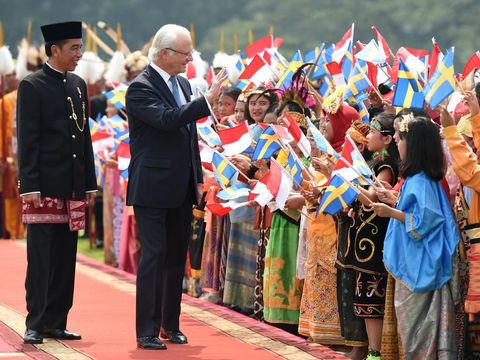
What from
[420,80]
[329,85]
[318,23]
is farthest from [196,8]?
[420,80]

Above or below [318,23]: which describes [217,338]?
below

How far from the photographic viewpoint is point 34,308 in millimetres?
7461

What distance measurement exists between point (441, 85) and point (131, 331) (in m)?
2.45

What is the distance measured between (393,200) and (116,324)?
2.24 m

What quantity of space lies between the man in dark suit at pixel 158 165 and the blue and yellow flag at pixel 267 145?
39 cm

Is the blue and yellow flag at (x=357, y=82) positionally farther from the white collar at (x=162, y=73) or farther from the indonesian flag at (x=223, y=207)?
the white collar at (x=162, y=73)

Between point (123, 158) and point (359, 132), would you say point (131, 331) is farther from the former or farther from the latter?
point (123, 158)

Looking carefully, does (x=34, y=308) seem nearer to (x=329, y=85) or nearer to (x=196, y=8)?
(x=329, y=85)

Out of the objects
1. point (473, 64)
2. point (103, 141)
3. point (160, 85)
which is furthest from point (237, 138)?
point (103, 141)

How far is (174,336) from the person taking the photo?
297 inches

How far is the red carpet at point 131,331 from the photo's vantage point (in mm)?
7203

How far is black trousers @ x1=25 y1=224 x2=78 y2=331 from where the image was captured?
7.48 m

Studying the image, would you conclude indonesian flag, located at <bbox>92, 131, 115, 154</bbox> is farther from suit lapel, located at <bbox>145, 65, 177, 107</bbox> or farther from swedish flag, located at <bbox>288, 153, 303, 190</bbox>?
swedish flag, located at <bbox>288, 153, 303, 190</bbox>

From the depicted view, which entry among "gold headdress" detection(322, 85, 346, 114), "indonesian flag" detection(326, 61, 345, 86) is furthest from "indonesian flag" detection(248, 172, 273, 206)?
"indonesian flag" detection(326, 61, 345, 86)
